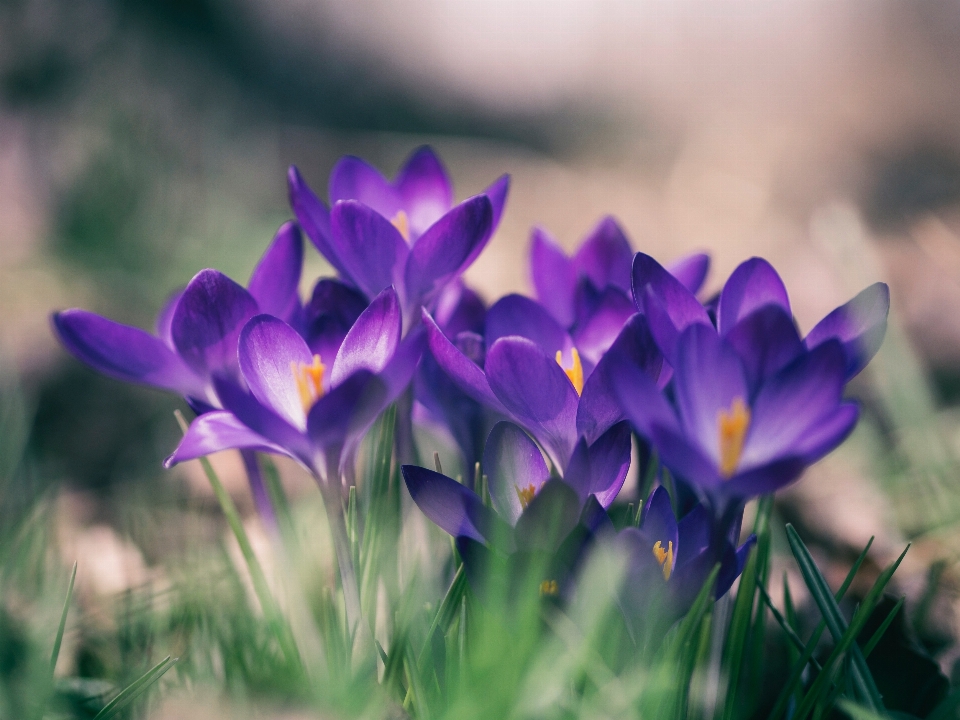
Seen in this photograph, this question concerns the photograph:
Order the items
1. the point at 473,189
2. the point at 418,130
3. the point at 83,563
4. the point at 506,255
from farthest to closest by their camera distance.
A: the point at 418,130 → the point at 473,189 → the point at 506,255 → the point at 83,563

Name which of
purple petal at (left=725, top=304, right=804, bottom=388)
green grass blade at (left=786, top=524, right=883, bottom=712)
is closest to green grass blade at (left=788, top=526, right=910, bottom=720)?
green grass blade at (left=786, top=524, right=883, bottom=712)

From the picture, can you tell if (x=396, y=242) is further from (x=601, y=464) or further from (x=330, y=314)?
(x=601, y=464)

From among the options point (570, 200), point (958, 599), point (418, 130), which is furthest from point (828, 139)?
point (958, 599)

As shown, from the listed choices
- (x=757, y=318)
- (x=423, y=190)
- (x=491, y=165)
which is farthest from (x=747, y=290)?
(x=491, y=165)

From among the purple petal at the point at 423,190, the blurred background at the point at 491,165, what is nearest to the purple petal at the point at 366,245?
the purple petal at the point at 423,190

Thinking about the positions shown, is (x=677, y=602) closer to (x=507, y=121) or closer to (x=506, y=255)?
(x=506, y=255)

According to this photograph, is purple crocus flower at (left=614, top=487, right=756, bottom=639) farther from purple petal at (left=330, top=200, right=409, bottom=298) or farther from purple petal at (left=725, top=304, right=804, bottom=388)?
purple petal at (left=330, top=200, right=409, bottom=298)
